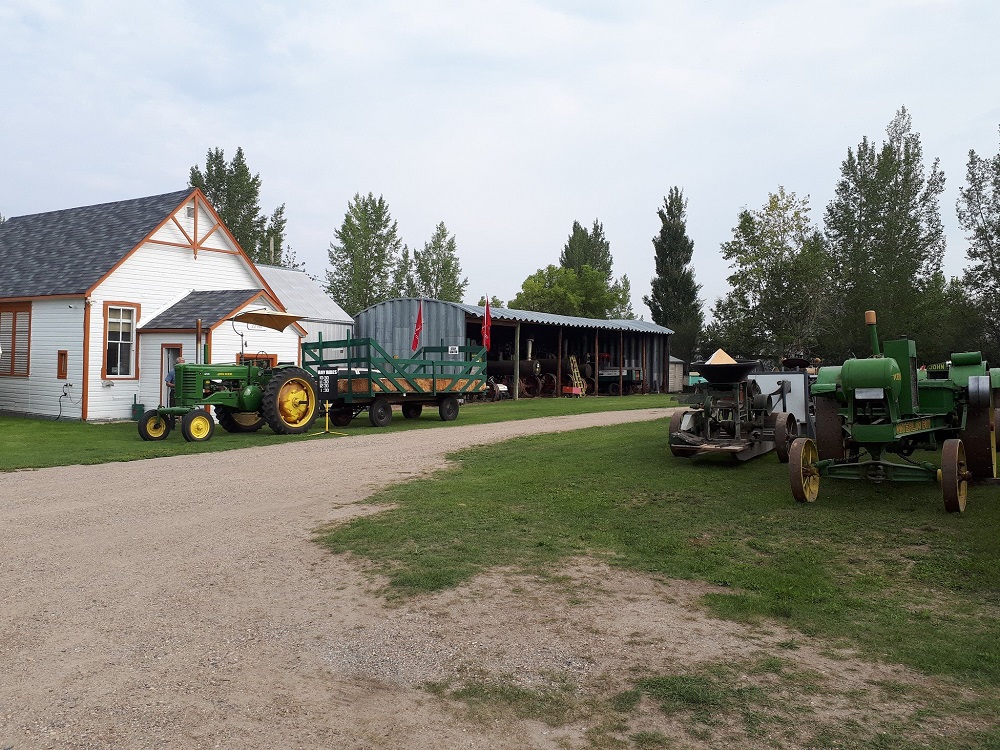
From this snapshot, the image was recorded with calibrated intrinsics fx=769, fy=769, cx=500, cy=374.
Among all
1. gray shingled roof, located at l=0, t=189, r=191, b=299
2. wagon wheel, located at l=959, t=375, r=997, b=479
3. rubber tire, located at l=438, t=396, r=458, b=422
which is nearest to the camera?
wagon wheel, located at l=959, t=375, r=997, b=479

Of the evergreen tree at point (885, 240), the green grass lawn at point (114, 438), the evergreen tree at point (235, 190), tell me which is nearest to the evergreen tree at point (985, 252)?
the evergreen tree at point (885, 240)

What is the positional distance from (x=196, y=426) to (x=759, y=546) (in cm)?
1153

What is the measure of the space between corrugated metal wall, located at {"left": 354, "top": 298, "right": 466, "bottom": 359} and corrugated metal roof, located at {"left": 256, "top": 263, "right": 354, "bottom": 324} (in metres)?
2.09

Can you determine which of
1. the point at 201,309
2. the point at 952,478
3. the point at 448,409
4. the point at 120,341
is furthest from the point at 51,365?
the point at 952,478

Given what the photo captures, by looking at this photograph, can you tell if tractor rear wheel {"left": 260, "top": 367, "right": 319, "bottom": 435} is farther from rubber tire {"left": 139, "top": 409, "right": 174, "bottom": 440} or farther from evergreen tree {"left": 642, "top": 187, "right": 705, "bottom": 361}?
evergreen tree {"left": 642, "top": 187, "right": 705, "bottom": 361}

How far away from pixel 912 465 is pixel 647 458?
4.12 m

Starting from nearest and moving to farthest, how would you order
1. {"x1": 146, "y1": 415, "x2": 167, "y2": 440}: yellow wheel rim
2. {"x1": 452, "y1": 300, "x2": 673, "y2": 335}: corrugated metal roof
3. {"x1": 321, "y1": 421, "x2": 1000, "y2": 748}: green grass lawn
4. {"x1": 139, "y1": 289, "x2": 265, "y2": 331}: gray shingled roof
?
1. {"x1": 321, "y1": 421, "x2": 1000, "y2": 748}: green grass lawn
2. {"x1": 146, "y1": 415, "x2": 167, "y2": 440}: yellow wheel rim
3. {"x1": 139, "y1": 289, "x2": 265, "y2": 331}: gray shingled roof
4. {"x1": 452, "y1": 300, "x2": 673, "y2": 335}: corrugated metal roof

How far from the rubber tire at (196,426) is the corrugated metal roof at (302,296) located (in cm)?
1527

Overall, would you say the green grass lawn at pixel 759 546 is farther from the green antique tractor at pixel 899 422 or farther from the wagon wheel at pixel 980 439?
the wagon wheel at pixel 980 439

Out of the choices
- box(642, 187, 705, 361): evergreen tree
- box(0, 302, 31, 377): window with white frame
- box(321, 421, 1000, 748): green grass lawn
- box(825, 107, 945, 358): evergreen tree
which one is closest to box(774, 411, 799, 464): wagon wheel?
box(321, 421, 1000, 748): green grass lawn

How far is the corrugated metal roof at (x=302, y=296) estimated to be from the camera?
32438 millimetres

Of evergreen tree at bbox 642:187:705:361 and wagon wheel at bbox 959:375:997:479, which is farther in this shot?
evergreen tree at bbox 642:187:705:361

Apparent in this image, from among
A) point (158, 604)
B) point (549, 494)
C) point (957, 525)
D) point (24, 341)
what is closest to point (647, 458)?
point (549, 494)

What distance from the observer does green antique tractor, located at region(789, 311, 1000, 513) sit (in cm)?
769
